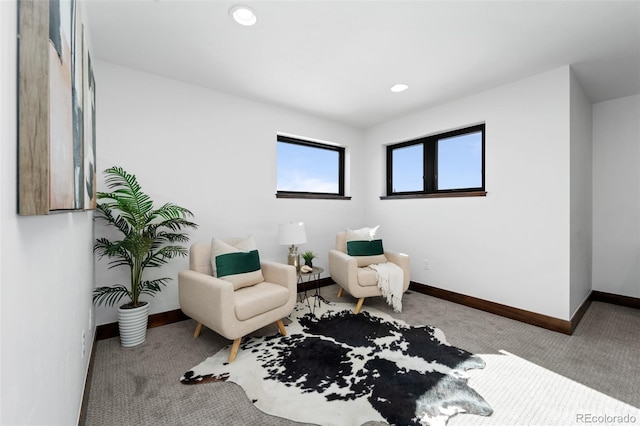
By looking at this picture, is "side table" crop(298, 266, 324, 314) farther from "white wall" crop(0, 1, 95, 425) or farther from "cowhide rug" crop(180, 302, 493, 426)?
"white wall" crop(0, 1, 95, 425)

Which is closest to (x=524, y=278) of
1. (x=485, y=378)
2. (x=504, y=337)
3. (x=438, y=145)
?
(x=504, y=337)

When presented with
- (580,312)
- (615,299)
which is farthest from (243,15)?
(615,299)

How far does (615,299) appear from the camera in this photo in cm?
336

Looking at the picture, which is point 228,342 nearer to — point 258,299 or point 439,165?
point 258,299

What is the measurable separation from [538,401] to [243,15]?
3.18 meters

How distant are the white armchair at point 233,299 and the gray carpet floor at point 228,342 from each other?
32 centimetres

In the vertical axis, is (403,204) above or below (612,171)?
below

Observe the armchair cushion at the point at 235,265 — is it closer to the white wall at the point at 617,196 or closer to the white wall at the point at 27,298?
the white wall at the point at 27,298

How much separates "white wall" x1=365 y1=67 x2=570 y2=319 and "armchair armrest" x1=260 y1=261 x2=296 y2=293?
2.10 m

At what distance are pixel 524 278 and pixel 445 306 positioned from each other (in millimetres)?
874

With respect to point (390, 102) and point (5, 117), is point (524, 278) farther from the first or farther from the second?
point (5, 117)

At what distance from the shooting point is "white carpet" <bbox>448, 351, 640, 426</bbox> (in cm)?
153

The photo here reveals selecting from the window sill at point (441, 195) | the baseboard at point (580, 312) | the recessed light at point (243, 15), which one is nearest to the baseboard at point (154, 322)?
the recessed light at point (243, 15)

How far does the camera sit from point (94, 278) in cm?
247
